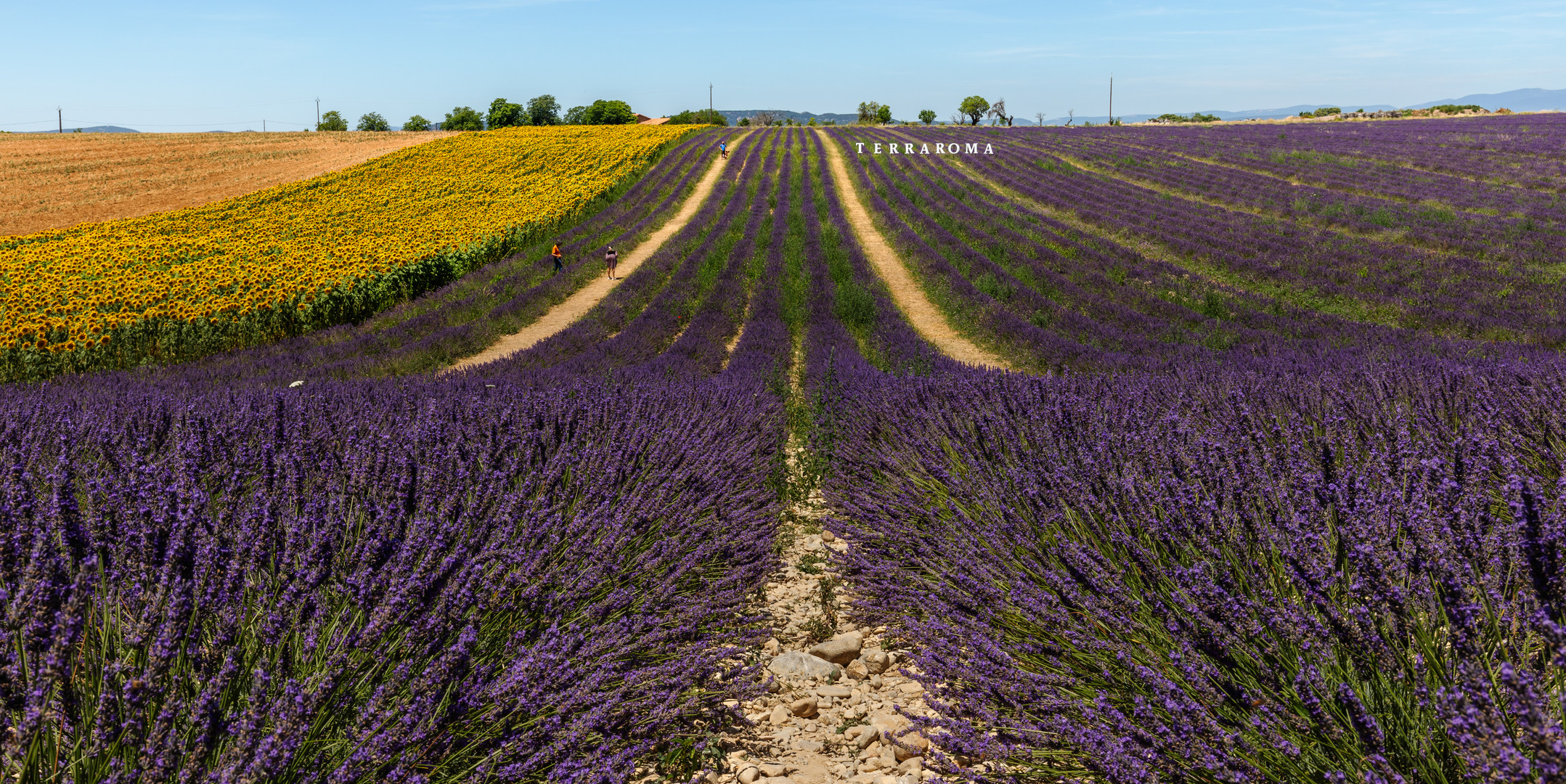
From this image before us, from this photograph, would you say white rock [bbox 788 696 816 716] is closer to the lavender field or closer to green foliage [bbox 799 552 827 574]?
the lavender field

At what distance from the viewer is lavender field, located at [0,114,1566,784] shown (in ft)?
4.93

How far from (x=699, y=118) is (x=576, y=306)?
62.0 metres

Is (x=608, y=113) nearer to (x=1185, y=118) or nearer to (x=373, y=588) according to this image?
(x=1185, y=118)

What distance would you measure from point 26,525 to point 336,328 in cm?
1241

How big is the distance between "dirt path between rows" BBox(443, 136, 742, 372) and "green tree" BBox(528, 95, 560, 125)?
4851cm

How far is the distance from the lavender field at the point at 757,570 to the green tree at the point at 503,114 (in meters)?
58.6

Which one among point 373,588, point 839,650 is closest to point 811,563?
point 839,650

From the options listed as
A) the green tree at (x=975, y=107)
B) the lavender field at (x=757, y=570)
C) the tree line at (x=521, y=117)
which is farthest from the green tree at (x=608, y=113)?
the lavender field at (x=757, y=570)

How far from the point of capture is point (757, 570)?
3.87 meters

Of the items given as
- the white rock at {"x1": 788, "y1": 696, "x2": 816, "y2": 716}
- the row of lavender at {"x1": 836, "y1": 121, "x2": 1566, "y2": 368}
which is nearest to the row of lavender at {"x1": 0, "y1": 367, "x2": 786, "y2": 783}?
the white rock at {"x1": 788, "y1": 696, "x2": 816, "y2": 716}

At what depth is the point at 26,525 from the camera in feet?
5.65

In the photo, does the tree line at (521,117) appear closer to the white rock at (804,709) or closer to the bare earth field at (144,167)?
the bare earth field at (144,167)

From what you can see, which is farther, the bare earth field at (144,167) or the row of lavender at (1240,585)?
the bare earth field at (144,167)

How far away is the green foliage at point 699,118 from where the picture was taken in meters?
69.8
